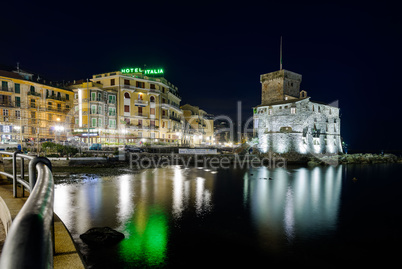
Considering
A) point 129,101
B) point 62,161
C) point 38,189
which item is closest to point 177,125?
point 129,101

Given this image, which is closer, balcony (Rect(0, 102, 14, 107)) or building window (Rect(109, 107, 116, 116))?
balcony (Rect(0, 102, 14, 107))

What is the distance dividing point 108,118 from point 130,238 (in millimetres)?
45473

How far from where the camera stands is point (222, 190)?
23516 mm

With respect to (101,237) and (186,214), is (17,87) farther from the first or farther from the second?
(101,237)

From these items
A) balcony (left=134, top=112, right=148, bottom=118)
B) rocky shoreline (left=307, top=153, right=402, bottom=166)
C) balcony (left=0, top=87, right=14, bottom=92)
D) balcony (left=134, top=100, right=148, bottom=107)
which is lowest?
rocky shoreline (left=307, top=153, right=402, bottom=166)

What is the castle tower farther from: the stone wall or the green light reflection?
the green light reflection

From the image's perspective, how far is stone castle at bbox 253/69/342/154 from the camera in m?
52.7

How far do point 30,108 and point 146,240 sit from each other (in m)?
50.4

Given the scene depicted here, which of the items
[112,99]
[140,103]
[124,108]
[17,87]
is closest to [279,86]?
[140,103]

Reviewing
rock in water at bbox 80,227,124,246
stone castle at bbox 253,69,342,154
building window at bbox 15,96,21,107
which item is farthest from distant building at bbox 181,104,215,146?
rock in water at bbox 80,227,124,246

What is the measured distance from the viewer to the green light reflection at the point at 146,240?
9914mm

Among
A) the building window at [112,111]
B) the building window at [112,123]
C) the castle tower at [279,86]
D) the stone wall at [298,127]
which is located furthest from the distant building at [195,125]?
the castle tower at [279,86]

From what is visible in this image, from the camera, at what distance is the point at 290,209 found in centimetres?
1792

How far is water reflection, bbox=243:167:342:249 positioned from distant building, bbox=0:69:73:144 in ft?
133
